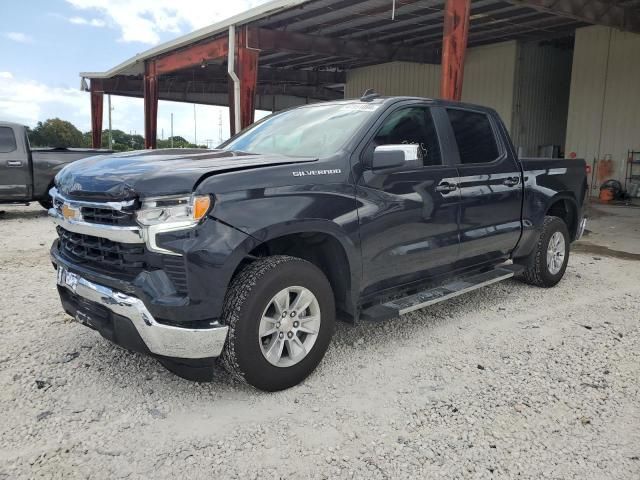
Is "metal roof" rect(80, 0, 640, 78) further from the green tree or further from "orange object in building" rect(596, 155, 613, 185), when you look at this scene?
the green tree

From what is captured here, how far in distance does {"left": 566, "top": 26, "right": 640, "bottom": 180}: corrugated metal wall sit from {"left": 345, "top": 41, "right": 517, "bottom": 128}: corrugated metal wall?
2121mm

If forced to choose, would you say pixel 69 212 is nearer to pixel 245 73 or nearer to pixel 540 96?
pixel 245 73

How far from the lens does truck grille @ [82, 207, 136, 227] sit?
2.91 metres

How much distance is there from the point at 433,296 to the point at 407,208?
2.47ft

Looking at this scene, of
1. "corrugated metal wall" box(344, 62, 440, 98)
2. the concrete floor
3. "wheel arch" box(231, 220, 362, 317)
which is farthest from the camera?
"corrugated metal wall" box(344, 62, 440, 98)

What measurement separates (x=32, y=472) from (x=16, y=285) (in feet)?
12.5

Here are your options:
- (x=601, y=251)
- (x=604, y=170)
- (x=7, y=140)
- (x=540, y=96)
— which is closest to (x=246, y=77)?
(x=7, y=140)

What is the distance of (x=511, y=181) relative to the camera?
499 cm

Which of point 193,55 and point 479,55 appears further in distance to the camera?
point 479,55

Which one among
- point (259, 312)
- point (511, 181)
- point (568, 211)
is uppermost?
point (511, 181)

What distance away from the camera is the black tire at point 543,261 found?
5.52 metres

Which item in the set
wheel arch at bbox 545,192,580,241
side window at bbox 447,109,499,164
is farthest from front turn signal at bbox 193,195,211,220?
wheel arch at bbox 545,192,580,241

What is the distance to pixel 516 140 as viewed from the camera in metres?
18.8

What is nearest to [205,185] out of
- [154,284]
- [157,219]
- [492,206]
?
[157,219]
